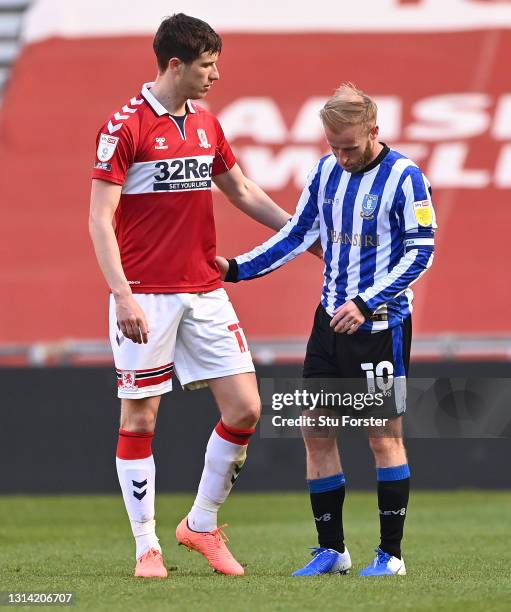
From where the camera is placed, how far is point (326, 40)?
11422 millimetres

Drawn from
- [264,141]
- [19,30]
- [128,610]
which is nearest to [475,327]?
[264,141]

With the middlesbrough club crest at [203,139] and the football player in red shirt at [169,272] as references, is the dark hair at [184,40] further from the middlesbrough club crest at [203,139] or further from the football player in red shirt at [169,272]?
the middlesbrough club crest at [203,139]

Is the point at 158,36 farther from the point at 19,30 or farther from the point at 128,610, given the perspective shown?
the point at 19,30

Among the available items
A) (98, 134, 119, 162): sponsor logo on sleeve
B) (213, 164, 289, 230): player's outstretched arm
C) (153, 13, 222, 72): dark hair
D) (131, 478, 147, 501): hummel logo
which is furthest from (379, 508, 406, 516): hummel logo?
(153, 13, 222, 72): dark hair

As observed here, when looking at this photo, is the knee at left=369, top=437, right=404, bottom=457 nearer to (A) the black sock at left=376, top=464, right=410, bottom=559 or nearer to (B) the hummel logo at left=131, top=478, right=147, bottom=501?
(A) the black sock at left=376, top=464, right=410, bottom=559

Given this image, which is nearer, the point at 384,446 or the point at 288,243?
the point at 384,446

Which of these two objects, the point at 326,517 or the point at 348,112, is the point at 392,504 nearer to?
the point at 326,517

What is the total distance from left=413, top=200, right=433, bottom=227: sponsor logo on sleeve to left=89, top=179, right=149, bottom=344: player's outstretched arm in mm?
1024

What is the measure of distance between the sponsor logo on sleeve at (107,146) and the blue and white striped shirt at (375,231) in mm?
767

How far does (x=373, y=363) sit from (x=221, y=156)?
3.48ft

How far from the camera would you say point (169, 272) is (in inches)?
193

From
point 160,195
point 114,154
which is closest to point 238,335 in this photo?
point 160,195

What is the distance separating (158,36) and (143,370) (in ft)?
4.00

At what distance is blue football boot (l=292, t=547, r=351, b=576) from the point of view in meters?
4.88
